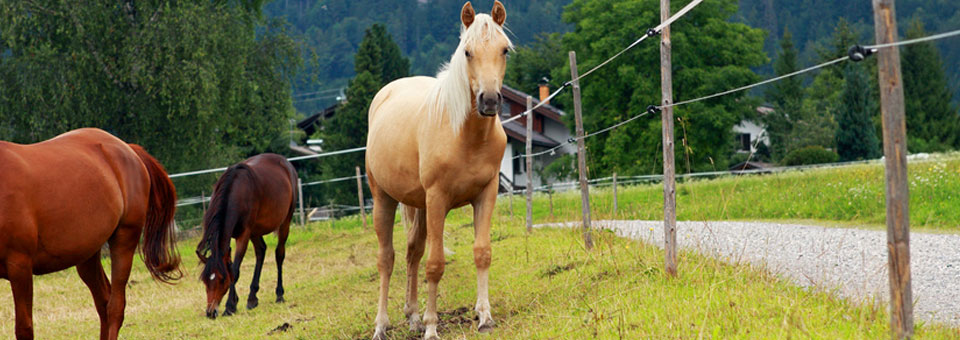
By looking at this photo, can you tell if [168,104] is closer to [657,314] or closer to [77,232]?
[77,232]

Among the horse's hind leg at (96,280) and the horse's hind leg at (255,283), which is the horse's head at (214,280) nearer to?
the horse's hind leg at (255,283)

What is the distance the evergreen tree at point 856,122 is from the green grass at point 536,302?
133 feet

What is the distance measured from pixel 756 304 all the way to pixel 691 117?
31.6m

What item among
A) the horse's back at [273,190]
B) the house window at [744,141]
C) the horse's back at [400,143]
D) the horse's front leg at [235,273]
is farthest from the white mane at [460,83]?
the house window at [744,141]

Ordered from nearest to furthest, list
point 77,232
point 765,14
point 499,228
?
point 77,232 < point 499,228 < point 765,14

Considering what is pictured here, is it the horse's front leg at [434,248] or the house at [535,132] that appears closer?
the horse's front leg at [434,248]

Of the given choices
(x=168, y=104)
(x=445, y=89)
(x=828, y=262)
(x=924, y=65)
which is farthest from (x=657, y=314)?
(x=924, y=65)

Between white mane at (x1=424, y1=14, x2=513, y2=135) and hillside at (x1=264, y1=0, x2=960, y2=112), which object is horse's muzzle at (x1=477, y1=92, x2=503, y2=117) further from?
hillside at (x1=264, y1=0, x2=960, y2=112)

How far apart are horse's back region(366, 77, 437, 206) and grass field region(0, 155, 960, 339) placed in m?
1.08

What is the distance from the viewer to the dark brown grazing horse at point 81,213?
5070mm

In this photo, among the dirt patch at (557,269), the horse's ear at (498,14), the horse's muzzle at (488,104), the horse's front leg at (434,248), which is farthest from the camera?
the dirt patch at (557,269)

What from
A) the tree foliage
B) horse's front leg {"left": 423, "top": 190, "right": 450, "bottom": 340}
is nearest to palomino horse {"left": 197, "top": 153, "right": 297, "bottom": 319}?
horse's front leg {"left": 423, "top": 190, "right": 450, "bottom": 340}

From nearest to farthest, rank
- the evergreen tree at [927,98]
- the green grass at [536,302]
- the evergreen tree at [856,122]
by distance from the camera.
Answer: the green grass at [536,302]
the evergreen tree at [856,122]
the evergreen tree at [927,98]

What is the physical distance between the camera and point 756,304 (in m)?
4.78
